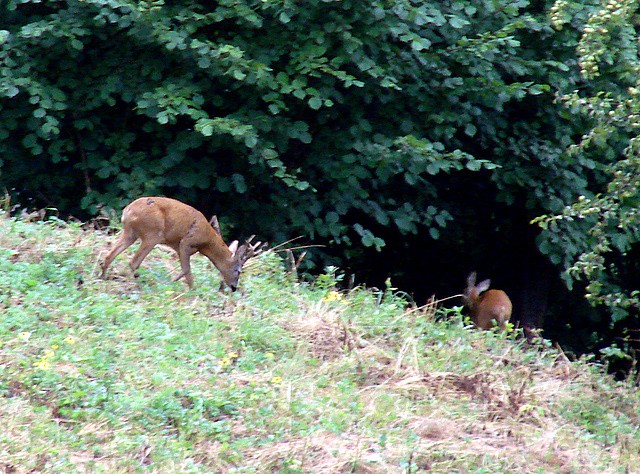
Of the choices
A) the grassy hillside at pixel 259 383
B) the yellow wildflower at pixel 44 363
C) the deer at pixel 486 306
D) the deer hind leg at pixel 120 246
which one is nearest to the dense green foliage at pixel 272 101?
the deer at pixel 486 306

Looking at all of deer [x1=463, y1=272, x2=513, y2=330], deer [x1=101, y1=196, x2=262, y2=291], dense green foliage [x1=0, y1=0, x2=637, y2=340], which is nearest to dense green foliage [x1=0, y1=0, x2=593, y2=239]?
dense green foliage [x1=0, y1=0, x2=637, y2=340]

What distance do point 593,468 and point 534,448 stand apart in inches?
17.6

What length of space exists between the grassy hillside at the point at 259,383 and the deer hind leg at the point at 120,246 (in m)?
0.15

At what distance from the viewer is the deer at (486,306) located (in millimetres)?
13344

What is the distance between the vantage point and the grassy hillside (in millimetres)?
6461

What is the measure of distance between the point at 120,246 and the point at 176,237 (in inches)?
23.1

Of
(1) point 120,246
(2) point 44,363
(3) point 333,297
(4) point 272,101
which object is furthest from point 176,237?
(2) point 44,363

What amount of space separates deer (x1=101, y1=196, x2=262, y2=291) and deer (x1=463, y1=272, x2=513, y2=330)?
465 centimetres

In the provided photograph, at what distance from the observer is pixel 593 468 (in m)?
7.45

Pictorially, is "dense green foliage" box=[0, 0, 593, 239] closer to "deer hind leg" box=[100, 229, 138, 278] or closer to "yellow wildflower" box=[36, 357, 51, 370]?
"deer hind leg" box=[100, 229, 138, 278]

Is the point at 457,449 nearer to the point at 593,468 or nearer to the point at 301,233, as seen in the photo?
the point at 593,468

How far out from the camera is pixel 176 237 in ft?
30.6

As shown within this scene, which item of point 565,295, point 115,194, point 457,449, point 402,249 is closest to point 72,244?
point 115,194

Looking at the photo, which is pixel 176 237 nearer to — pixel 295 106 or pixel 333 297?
pixel 333 297
